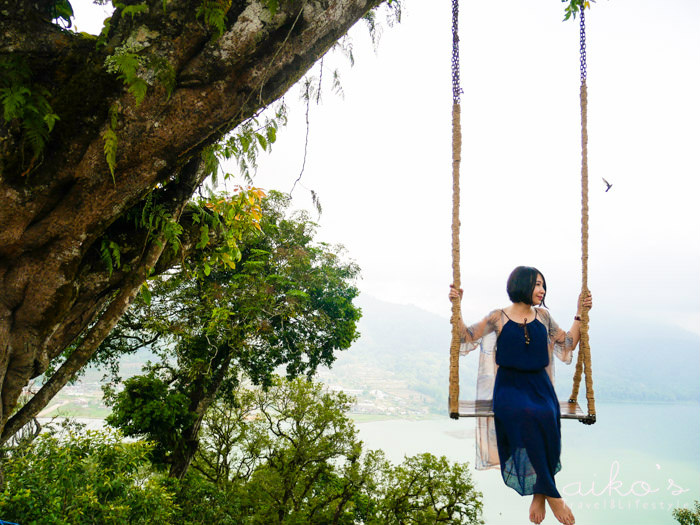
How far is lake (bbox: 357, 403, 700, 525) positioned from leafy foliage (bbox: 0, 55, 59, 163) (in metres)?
50.6

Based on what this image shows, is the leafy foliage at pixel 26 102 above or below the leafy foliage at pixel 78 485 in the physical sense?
above

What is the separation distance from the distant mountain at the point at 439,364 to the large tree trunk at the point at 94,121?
50.3 meters

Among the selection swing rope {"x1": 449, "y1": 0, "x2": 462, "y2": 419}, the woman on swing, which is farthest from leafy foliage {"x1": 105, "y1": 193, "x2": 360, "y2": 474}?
the woman on swing

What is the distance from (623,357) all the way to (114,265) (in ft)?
364

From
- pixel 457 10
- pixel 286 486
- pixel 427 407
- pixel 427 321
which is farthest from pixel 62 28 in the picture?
pixel 427 321

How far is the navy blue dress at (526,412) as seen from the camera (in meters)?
2.56

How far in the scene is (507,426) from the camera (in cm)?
270

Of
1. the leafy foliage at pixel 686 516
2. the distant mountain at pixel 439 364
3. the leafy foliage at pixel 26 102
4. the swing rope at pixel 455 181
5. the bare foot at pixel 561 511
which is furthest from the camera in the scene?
the distant mountain at pixel 439 364

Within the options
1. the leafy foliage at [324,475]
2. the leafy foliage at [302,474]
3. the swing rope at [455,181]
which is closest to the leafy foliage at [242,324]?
the leafy foliage at [302,474]

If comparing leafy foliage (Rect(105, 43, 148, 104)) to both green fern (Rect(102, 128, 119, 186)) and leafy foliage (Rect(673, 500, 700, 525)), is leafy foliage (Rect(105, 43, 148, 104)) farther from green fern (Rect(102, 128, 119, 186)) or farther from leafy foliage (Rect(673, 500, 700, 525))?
leafy foliage (Rect(673, 500, 700, 525))

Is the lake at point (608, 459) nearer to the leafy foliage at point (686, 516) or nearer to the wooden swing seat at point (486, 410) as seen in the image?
the leafy foliage at point (686, 516)

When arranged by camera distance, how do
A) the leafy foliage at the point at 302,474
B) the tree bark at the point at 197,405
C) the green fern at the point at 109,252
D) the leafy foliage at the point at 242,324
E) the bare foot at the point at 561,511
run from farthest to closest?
the tree bark at the point at 197,405, the leafy foliage at the point at 302,474, the leafy foliage at the point at 242,324, the bare foot at the point at 561,511, the green fern at the point at 109,252

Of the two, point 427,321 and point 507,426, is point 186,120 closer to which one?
point 507,426

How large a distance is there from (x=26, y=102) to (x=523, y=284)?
105 inches
